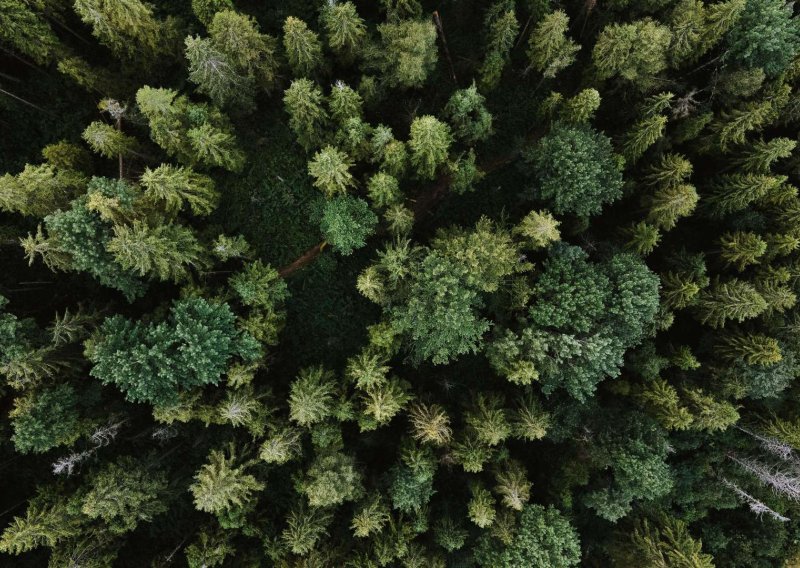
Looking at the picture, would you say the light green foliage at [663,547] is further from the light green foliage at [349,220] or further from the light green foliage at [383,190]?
the light green foliage at [383,190]

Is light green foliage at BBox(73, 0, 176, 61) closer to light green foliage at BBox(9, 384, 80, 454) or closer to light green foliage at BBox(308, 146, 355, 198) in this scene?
light green foliage at BBox(308, 146, 355, 198)

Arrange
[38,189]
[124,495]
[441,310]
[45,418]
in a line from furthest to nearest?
[441,310]
[124,495]
[45,418]
[38,189]

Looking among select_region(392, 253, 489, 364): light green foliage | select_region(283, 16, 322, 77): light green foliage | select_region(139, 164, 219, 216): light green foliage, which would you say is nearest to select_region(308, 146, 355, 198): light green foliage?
select_region(283, 16, 322, 77): light green foliage

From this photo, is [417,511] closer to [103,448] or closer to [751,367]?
[103,448]

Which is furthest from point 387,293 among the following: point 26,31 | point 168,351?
point 26,31

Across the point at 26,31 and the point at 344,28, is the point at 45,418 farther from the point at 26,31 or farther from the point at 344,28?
the point at 344,28

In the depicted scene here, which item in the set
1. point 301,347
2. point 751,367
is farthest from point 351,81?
point 751,367
